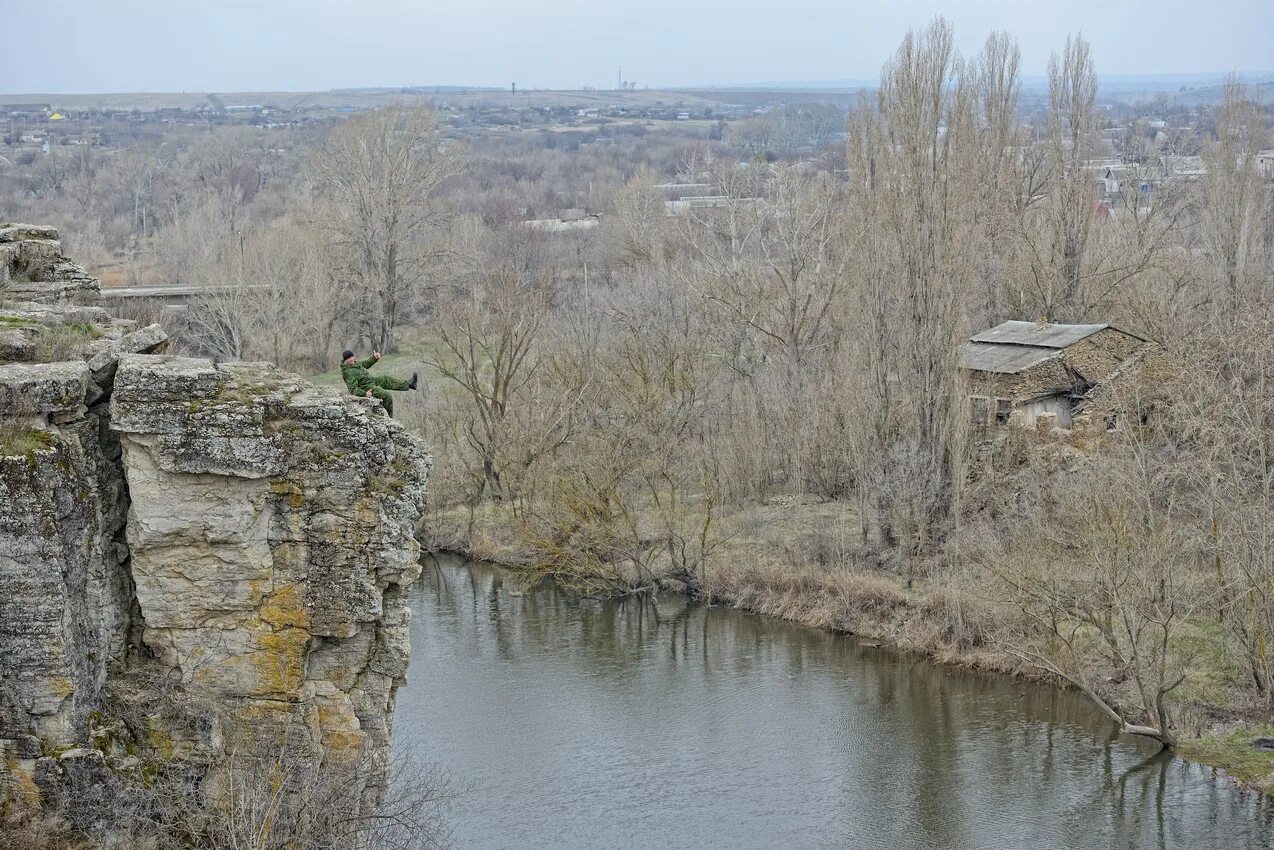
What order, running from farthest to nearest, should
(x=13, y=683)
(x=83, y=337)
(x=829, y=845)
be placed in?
(x=829, y=845) < (x=83, y=337) < (x=13, y=683)

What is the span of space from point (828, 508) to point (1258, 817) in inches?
495

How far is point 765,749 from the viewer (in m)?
19.9

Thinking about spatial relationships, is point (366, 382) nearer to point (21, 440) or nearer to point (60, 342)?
point (60, 342)

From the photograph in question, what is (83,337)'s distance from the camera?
1212cm

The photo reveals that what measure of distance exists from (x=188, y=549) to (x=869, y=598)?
16.1 meters

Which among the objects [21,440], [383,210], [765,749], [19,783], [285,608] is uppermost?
[21,440]

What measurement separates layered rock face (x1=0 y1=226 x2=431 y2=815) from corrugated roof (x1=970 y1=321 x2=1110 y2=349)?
18815 mm

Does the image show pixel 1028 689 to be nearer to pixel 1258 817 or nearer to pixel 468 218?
pixel 1258 817

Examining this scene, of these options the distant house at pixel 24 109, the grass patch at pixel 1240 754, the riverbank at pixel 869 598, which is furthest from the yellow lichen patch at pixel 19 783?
the distant house at pixel 24 109

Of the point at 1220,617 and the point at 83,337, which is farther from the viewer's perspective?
the point at 1220,617

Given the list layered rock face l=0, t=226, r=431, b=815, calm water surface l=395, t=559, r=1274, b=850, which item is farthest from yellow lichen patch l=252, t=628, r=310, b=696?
calm water surface l=395, t=559, r=1274, b=850

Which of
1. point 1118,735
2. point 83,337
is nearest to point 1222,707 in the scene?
point 1118,735

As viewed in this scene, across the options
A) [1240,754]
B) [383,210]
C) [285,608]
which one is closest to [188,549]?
[285,608]

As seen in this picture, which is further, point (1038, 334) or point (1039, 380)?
point (1038, 334)
